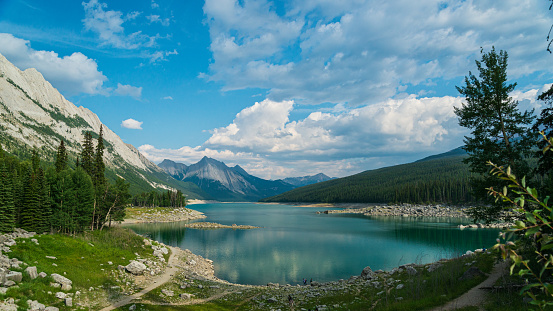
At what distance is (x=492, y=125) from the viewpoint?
2456 centimetres

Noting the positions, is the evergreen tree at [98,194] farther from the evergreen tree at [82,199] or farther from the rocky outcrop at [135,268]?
the rocky outcrop at [135,268]

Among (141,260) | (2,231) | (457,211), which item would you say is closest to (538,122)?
(141,260)

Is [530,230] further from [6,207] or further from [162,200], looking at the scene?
[162,200]

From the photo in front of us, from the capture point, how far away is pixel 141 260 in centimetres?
3738

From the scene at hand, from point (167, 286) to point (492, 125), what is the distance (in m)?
35.2

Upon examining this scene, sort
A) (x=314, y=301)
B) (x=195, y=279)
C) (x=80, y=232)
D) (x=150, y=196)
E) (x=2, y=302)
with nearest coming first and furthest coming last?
(x=2, y=302), (x=314, y=301), (x=195, y=279), (x=80, y=232), (x=150, y=196)

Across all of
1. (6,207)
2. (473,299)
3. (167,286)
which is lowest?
(167,286)

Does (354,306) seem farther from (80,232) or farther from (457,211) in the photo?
(457,211)

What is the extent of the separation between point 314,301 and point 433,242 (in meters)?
52.2

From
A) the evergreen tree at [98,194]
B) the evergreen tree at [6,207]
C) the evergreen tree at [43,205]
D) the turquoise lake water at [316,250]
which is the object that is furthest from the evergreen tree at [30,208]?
the turquoise lake water at [316,250]

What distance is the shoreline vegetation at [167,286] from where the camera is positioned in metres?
21.4

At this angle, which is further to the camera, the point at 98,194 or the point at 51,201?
the point at 98,194

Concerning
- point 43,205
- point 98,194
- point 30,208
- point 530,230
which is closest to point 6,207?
point 30,208

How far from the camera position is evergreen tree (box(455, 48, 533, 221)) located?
23.2m
